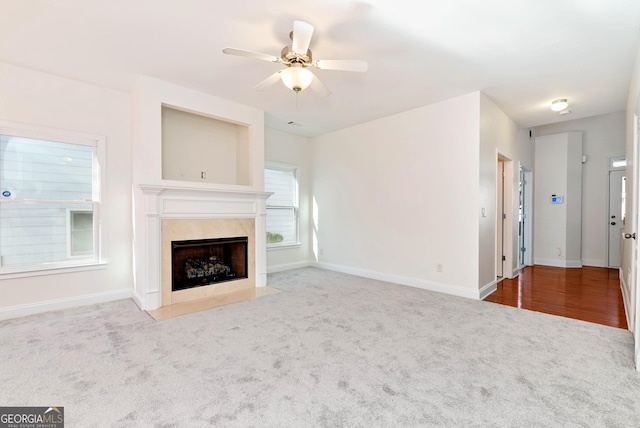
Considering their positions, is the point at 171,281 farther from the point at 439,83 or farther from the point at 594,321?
the point at 594,321

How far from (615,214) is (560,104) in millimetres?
3352

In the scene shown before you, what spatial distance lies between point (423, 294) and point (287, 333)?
2.19 meters

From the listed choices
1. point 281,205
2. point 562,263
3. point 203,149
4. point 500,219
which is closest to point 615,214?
point 562,263

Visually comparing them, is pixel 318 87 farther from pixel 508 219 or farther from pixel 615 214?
pixel 615 214

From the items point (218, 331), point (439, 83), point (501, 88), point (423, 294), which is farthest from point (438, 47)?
point (218, 331)

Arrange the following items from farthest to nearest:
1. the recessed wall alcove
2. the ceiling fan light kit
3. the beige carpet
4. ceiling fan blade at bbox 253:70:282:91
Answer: the recessed wall alcove
ceiling fan blade at bbox 253:70:282:91
the ceiling fan light kit
the beige carpet

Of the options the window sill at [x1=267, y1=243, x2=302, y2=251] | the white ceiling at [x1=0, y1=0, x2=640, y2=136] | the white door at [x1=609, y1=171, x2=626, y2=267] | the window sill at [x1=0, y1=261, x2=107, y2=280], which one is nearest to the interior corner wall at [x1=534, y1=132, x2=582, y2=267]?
the white door at [x1=609, y1=171, x2=626, y2=267]

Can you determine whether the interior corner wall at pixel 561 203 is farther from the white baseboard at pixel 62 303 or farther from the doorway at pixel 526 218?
the white baseboard at pixel 62 303

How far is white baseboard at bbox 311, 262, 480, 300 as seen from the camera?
13.1 feet

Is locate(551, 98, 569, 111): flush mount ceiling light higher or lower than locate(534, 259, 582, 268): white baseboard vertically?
higher

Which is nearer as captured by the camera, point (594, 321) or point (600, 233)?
point (594, 321)

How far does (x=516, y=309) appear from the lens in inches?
138

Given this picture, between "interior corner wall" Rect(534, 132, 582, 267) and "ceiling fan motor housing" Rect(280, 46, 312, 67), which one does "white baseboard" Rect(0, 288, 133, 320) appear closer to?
"ceiling fan motor housing" Rect(280, 46, 312, 67)

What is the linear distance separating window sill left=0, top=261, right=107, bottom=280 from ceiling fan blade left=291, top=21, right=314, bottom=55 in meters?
3.54
